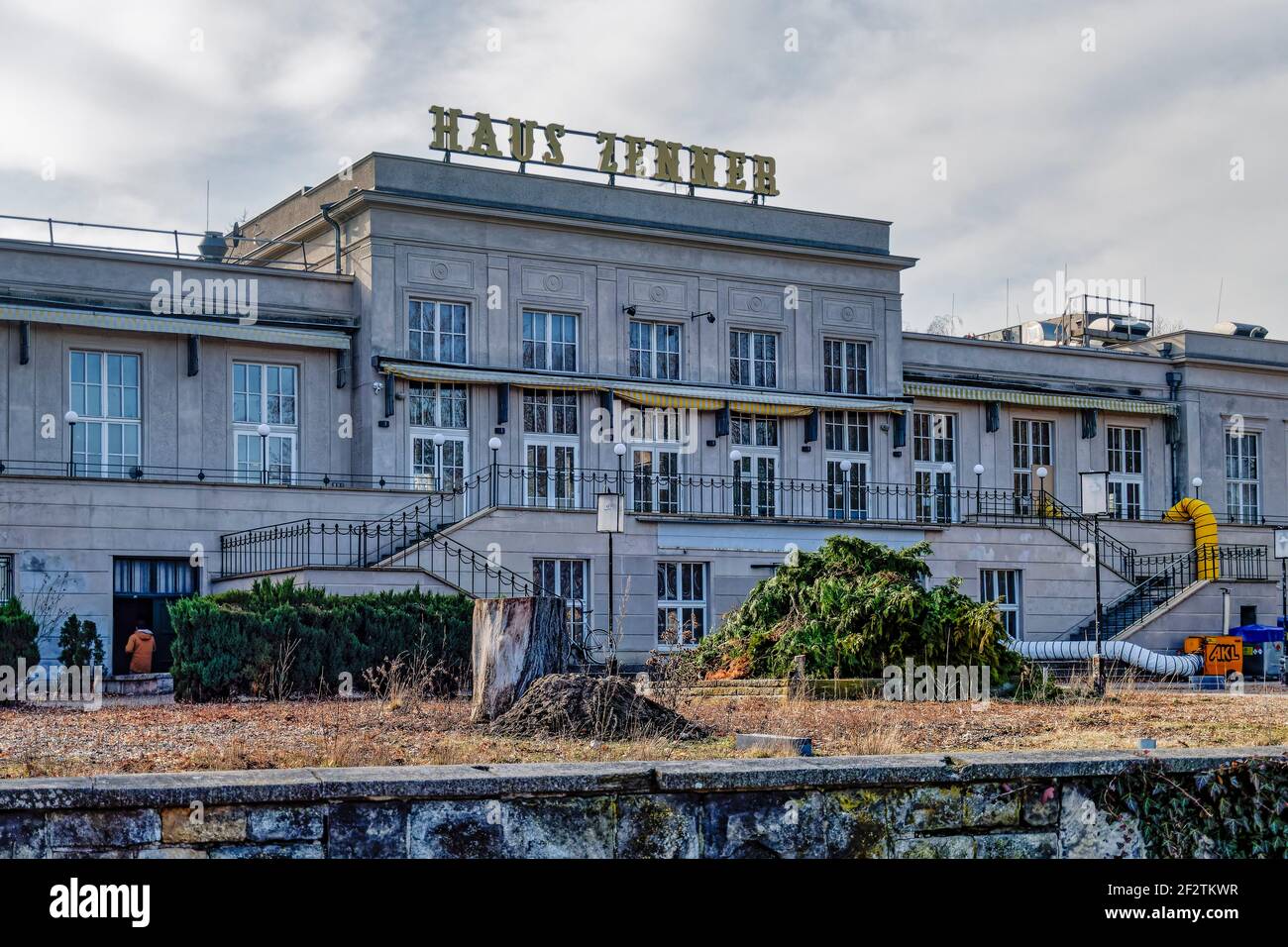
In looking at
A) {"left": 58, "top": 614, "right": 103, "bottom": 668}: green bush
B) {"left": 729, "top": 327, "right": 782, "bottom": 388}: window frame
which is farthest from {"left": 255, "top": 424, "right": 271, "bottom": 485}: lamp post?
{"left": 729, "top": 327, "right": 782, "bottom": 388}: window frame

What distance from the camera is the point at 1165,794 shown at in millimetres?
8070

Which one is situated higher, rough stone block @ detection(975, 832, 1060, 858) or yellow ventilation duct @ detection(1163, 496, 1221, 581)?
yellow ventilation duct @ detection(1163, 496, 1221, 581)

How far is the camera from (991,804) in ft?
25.5

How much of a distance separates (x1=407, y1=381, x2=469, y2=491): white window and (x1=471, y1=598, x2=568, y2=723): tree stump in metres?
17.3

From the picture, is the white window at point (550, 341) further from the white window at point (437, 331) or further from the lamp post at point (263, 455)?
the lamp post at point (263, 455)

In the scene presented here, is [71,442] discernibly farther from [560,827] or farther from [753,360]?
[560,827]

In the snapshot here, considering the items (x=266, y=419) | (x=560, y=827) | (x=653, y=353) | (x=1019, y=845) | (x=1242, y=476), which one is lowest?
(x=1019, y=845)

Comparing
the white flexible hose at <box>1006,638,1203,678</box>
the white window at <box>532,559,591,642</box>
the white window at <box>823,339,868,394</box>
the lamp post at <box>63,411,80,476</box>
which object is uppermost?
the white window at <box>823,339,868,394</box>

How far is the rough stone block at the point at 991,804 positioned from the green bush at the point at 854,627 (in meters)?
12.1

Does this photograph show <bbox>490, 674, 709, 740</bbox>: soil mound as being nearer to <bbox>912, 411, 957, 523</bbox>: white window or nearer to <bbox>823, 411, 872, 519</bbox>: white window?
<bbox>823, 411, 872, 519</bbox>: white window

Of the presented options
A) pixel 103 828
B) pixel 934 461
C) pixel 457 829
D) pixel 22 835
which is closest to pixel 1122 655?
pixel 934 461

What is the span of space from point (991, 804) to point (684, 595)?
23.1m

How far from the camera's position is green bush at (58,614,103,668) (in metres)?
23.3
